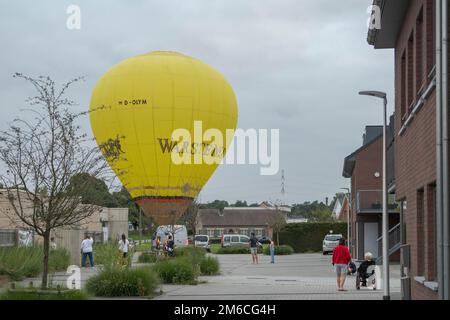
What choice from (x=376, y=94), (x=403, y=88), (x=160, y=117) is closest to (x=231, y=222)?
(x=160, y=117)

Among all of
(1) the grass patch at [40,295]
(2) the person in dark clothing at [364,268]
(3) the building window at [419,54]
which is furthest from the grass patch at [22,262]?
(3) the building window at [419,54]

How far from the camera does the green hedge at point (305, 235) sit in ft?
232

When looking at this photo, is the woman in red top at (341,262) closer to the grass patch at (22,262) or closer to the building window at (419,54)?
the building window at (419,54)

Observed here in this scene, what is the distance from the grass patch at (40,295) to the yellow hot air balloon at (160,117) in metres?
22.9

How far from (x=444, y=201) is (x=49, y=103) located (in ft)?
35.9

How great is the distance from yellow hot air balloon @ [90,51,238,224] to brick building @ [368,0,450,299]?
2171 cm

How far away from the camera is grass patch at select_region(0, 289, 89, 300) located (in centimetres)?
1608

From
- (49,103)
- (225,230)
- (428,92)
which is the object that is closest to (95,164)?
(49,103)

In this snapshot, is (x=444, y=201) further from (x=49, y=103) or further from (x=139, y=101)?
(x=139, y=101)

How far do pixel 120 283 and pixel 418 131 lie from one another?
9.48m

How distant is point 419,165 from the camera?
51.2 ft

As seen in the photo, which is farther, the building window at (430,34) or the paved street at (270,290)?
the paved street at (270,290)

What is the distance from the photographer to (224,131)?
43562mm
